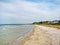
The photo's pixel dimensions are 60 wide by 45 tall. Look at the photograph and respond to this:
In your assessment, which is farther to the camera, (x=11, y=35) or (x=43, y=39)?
(x=11, y=35)

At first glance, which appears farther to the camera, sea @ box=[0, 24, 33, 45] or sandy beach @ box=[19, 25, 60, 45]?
sea @ box=[0, 24, 33, 45]

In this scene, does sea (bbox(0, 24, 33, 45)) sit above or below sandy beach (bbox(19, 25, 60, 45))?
below

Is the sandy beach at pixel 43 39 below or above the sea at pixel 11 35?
above

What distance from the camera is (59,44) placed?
43.0 feet

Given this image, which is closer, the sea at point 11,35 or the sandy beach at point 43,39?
the sandy beach at point 43,39

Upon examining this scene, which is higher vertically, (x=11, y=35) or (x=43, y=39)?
(x=43, y=39)
